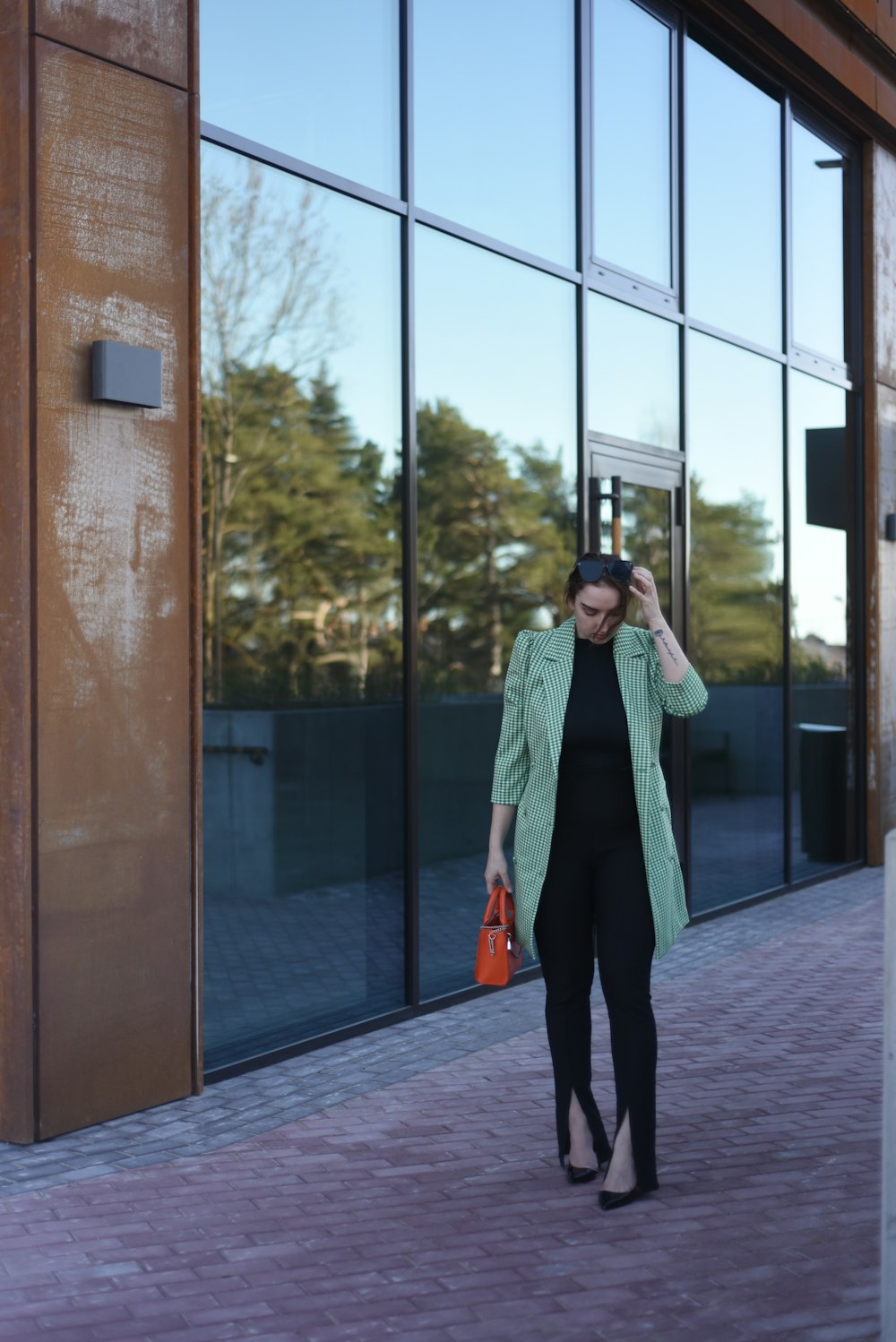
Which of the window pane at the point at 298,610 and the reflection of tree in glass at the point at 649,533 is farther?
the reflection of tree in glass at the point at 649,533

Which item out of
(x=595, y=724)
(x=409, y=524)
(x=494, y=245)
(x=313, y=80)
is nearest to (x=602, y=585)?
(x=595, y=724)

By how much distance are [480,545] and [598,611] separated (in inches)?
139

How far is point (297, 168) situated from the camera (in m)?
6.43

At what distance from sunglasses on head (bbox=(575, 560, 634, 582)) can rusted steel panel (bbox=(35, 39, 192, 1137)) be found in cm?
177

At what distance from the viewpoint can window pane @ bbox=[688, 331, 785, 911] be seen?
998 centimetres

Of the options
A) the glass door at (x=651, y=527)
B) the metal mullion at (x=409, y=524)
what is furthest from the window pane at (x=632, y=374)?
the metal mullion at (x=409, y=524)

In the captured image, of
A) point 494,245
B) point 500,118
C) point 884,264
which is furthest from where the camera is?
point 884,264

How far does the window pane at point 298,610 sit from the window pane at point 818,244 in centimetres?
530

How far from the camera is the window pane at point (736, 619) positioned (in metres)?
9.98

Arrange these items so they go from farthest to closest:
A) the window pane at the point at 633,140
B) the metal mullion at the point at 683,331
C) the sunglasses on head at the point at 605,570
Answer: the metal mullion at the point at 683,331, the window pane at the point at 633,140, the sunglasses on head at the point at 605,570

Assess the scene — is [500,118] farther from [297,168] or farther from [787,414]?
[787,414]

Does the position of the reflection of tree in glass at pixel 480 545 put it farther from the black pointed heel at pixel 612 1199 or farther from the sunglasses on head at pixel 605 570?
the black pointed heel at pixel 612 1199

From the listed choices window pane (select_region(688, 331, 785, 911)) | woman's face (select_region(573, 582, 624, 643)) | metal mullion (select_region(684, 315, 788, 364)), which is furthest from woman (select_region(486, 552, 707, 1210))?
metal mullion (select_region(684, 315, 788, 364))

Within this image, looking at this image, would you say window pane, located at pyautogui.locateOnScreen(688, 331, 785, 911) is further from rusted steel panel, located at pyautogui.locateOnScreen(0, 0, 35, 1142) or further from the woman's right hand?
rusted steel panel, located at pyautogui.locateOnScreen(0, 0, 35, 1142)
